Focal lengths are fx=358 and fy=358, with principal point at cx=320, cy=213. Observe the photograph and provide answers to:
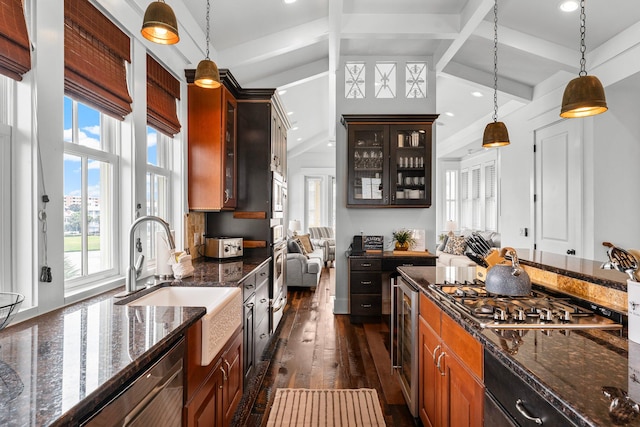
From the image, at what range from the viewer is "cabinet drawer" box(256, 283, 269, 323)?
302 cm

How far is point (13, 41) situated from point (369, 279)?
12.7 feet

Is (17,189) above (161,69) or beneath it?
beneath

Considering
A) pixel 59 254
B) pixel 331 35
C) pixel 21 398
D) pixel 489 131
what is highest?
pixel 331 35

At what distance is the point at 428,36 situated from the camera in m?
3.90

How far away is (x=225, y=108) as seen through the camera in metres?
3.29

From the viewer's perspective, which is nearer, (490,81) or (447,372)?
(447,372)

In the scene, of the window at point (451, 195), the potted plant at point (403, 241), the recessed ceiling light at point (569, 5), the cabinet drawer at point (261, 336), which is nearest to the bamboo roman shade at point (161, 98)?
the cabinet drawer at point (261, 336)

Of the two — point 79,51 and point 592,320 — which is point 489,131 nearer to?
point 592,320

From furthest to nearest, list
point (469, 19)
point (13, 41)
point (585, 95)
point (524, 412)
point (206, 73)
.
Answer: point (469, 19)
point (206, 73)
point (585, 95)
point (13, 41)
point (524, 412)

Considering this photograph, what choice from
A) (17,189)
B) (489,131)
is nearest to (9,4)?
(17,189)

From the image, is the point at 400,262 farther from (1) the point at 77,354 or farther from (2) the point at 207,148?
(1) the point at 77,354

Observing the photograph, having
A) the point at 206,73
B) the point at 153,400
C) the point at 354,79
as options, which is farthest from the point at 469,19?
the point at 153,400

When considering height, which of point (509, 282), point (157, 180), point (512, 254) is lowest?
point (509, 282)

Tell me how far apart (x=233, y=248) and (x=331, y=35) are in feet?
7.84
